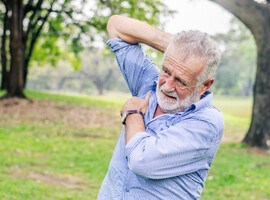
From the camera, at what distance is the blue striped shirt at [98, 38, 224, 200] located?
174 cm

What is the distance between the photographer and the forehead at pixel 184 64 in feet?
6.22

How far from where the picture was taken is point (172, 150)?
1.72 m

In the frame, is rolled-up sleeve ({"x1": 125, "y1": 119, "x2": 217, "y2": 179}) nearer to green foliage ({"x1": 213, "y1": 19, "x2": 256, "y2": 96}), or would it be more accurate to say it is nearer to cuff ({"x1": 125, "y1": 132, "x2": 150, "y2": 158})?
cuff ({"x1": 125, "y1": 132, "x2": 150, "y2": 158})

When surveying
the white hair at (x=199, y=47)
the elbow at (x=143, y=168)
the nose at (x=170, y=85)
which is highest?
the white hair at (x=199, y=47)

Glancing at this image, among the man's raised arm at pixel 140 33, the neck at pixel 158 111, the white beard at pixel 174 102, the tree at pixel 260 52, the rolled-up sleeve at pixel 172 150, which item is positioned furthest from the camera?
the tree at pixel 260 52

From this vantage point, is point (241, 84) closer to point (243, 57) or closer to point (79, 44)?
point (243, 57)

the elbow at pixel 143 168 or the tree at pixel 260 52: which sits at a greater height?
the elbow at pixel 143 168

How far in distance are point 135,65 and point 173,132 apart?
28.3 inches

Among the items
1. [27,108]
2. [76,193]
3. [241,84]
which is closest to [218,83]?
[241,84]

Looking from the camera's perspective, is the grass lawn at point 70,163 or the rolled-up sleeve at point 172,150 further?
the grass lawn at point 70,163

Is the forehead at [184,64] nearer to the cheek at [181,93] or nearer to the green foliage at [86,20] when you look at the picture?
the cheek at [181,93]

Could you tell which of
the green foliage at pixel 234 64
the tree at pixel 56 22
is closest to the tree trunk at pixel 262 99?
the tree at pixel 56 22

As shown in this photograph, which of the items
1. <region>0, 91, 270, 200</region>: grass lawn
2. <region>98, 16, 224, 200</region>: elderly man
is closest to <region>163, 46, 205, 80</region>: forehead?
<region>98, 16, 224, 200</region>: elderly man

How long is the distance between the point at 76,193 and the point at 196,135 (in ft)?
14.7
